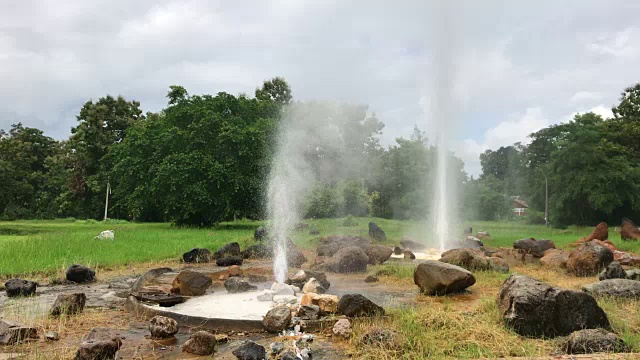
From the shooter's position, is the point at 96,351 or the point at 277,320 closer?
the point at 96,351

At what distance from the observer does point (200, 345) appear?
235 inches

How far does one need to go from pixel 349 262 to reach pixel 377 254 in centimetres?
180

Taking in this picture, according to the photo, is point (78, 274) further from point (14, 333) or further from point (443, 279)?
point (443, 279)

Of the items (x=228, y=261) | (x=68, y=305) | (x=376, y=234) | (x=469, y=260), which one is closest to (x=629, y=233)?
(x=376, y=234)

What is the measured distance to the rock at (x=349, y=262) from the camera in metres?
13.2

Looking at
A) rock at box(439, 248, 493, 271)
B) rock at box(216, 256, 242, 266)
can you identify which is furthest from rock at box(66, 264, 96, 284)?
rock at box(439, 248, 493, 271)

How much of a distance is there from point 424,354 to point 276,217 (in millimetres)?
14083

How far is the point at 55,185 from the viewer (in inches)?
2200

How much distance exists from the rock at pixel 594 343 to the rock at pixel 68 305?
24.2ft

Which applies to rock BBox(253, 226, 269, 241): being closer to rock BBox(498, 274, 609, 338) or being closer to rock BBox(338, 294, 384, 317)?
rock BBox(338, 294, 384, 317)

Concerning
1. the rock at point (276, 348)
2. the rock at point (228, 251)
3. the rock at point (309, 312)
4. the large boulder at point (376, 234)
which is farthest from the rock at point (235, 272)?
the large boulder at point (376, 234)

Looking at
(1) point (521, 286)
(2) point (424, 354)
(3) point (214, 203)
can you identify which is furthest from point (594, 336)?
(3) point (214, 203)

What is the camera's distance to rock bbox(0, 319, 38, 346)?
634 cm

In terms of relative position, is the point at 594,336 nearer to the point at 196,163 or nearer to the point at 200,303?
the point at 200,303
